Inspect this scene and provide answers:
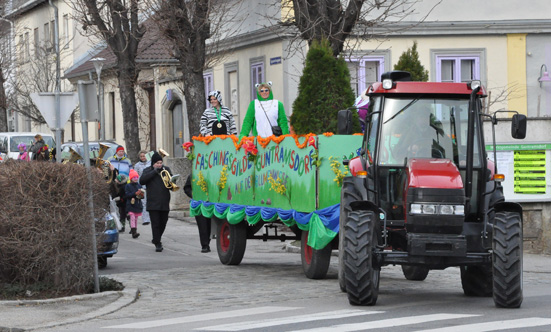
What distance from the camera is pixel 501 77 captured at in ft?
92.5

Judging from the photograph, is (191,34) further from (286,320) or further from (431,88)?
(286,320)

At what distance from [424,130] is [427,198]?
0.99 metres

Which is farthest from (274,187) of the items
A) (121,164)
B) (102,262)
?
(121,164)

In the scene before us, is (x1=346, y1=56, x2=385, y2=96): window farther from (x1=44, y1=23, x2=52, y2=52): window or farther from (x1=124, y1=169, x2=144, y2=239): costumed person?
(x1=44, y1=23, x2=52, y2=52): window

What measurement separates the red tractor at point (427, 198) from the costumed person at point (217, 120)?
207 inches

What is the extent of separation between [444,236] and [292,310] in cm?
170

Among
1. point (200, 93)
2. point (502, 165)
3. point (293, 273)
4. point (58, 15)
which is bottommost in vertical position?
point (293, 273)

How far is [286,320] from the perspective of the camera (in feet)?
33.7

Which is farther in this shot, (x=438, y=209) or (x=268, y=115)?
(x=268, y=115)

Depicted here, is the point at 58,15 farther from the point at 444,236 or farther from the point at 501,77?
the point at 444,236

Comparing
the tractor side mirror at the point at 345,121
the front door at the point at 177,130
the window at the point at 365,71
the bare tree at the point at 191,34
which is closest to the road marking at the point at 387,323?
the tractor side mirror at the point at 345,121

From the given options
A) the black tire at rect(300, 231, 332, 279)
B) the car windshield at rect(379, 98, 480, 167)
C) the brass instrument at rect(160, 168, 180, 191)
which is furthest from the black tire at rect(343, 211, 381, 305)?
the brass instrument at rect(160, 168, 180, 191)

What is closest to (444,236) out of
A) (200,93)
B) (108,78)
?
(200,93)

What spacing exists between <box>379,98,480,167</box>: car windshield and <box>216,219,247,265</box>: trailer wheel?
466cm
